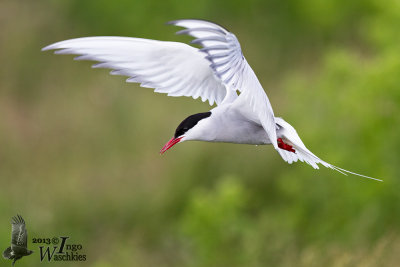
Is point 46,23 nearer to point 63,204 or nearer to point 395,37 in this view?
point 63,204

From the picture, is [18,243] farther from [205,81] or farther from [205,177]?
[205,177]

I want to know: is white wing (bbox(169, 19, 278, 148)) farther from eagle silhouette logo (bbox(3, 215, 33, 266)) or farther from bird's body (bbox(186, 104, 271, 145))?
eagle silhouette logo (bbox(3, 215, 33, 266))

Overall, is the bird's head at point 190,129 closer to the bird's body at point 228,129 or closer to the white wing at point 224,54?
the bird's body at point 228,129

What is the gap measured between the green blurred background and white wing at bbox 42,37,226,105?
1.55 meters

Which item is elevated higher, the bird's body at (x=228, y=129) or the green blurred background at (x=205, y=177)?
the bird's body at (x=228, y=129)

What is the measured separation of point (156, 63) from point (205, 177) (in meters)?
3.40

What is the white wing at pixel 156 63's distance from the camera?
11.0 feet

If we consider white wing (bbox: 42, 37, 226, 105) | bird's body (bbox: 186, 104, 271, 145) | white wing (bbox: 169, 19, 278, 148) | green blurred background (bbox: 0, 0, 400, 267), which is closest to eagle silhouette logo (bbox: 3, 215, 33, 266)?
green blurred background (bbox: 0, 0, 400, 267)

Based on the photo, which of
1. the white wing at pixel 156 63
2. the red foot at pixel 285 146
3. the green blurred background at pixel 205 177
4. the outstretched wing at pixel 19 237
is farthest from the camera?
the green blurred background at pixel 205 177

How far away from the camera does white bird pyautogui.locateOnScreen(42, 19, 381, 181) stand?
310 centimetres

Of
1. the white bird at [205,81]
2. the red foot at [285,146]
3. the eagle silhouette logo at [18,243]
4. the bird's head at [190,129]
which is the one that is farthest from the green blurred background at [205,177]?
the bird's head at [190,129]

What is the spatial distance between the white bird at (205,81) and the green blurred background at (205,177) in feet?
4.80

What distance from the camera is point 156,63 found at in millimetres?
3639

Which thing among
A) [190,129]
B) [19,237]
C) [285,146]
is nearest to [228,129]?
[190,129]
